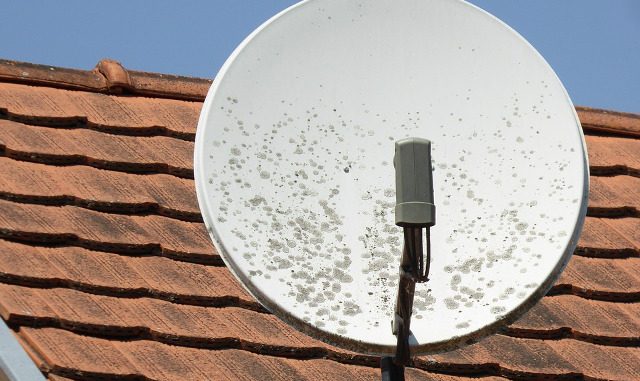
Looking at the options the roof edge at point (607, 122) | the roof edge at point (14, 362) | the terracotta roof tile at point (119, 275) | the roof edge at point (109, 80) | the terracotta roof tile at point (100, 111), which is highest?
the roof edge at point (607, 122)

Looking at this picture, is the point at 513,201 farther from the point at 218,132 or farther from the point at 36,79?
the point at 36,79

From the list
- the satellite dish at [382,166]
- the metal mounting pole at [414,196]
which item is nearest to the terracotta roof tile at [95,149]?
the satellite dish at [382,166]

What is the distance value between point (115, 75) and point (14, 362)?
1.83 metres

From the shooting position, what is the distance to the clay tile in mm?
4609

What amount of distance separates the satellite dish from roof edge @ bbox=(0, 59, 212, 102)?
5.33 ft

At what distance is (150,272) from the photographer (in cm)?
375

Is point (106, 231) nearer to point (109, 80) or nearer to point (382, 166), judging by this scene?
point (109, 80)

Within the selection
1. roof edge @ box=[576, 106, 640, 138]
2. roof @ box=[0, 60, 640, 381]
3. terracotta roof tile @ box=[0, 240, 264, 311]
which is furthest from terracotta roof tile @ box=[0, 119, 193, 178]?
roof edge @ box=[576, 106, 640, 138]

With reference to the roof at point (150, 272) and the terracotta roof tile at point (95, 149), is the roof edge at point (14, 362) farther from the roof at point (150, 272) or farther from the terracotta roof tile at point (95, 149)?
the terracotta roof tile at point (95, 149)

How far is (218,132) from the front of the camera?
296 cm

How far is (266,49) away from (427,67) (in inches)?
15.0

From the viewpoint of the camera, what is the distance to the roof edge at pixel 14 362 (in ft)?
9.73

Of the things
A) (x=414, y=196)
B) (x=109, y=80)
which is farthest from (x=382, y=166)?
(x=109, y=80)

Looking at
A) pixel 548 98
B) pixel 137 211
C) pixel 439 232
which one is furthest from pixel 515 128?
pixel 137 211
